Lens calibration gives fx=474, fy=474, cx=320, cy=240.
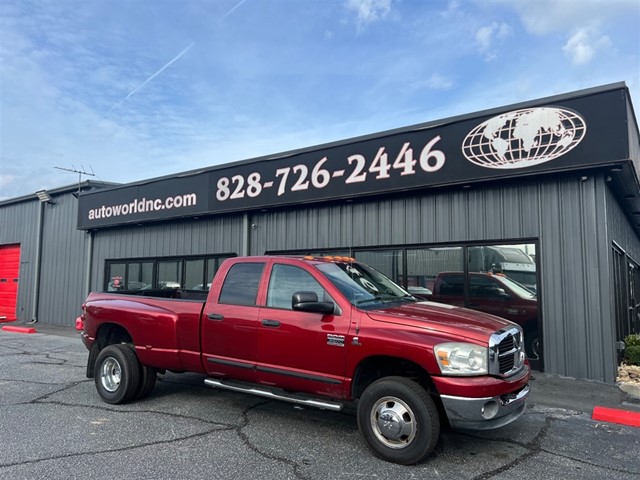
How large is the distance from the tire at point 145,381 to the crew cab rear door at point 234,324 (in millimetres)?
1124

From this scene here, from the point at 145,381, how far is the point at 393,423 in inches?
143

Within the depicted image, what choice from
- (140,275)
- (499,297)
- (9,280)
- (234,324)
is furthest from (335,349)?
(9,280)

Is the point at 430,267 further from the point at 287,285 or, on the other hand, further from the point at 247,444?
the point at 247,444

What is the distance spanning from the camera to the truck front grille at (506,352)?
418 centimetres

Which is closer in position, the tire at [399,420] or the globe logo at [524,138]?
the tire at [399,420]

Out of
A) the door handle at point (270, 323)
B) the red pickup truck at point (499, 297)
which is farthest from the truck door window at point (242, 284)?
the red pickup truck at point (499, 297)

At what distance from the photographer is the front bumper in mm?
4059

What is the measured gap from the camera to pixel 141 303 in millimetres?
6406

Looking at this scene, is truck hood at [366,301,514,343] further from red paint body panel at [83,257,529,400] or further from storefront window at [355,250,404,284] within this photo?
storefront window at [355,250,404,284]

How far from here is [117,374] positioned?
250 inches

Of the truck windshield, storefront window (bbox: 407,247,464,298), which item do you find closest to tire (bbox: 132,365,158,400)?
Answer: the truck windshield

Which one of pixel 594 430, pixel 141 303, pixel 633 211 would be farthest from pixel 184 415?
pixel 633 211

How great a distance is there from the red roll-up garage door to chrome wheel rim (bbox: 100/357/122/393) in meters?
15.5

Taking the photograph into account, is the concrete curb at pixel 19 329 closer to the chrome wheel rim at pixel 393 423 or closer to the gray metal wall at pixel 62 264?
the gray metal wall at pixel 62 264
